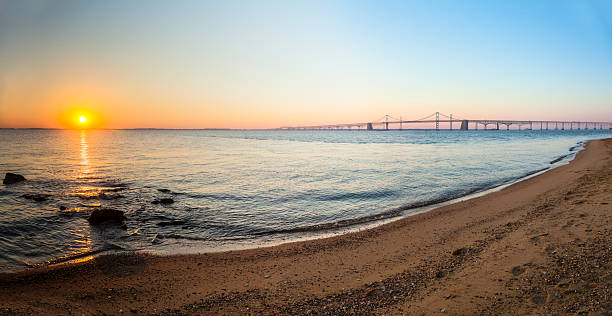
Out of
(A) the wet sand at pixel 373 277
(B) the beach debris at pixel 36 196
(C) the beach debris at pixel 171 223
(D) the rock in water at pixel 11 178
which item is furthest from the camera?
(D) the rock in water at pixel 11 178

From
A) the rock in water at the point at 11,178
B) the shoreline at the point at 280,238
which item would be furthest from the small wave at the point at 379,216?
the rock in water at the point at 11,178

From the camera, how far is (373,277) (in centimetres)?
476

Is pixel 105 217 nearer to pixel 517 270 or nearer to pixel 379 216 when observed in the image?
pixel 379 216

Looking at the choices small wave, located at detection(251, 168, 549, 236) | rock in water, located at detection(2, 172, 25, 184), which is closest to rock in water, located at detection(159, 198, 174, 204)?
small wave, located at detection(251, 168, 549, 236)

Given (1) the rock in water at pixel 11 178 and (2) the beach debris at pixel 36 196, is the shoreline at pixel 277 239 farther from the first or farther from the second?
(1) the rock in water at pixel 11 178

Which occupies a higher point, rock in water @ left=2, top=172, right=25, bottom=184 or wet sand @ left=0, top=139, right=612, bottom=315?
rock in water @ left=2, top=172, right=25, bottom=184

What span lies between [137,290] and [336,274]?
3.18m

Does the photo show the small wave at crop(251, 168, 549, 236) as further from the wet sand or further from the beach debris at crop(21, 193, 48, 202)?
the beach debris at crop(21, 193, 48, 202)

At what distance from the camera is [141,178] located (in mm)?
17078

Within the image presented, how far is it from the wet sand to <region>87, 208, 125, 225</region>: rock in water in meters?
2.96

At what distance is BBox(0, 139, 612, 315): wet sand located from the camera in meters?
3.78

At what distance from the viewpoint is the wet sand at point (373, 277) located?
12.4 ft

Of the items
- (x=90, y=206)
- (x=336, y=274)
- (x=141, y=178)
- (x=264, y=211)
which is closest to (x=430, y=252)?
(x=336, y=274)

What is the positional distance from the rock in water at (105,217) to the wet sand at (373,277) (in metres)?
2.96
